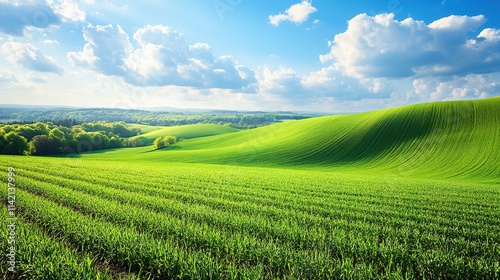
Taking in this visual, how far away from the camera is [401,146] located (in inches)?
2184

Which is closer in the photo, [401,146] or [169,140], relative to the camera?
[401,146]

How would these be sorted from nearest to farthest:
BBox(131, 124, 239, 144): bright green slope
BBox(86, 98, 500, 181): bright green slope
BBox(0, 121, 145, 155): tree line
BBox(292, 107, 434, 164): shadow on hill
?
1. BBox(86, 98, 500, 181): bright green slope
2. BBox(292, 107, 434, 164): shadow on hill
3. BBox(0, 121, 145, 155): tree line
4. BBox(131, 124, 239, 144): bright green slope

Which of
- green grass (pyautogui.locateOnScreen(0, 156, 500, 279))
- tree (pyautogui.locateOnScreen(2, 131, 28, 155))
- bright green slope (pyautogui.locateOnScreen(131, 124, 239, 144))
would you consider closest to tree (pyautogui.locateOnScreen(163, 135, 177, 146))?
bright green slope (pyautogui.locateOnScreen(131, 124, 239, 144))

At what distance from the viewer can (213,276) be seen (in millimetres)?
5855

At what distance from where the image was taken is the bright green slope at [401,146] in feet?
153

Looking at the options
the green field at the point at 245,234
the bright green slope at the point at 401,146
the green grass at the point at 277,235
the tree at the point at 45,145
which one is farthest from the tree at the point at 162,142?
the green grass at the point at 277,235

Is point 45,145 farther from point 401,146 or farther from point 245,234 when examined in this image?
point 401,146

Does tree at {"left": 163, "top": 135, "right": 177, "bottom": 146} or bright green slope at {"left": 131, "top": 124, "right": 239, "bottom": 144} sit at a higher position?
bright green slope at {"left": 131, "top": 124, "right": 239, "bottom": 144}

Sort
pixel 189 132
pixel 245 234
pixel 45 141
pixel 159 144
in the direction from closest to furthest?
pixel 245 234 < pixel 45 141 < pixel 159 144 < pixel 189 132

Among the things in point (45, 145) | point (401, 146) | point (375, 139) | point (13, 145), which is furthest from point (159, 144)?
point (401, 146)

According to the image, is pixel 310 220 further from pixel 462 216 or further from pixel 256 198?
pixel 462 216

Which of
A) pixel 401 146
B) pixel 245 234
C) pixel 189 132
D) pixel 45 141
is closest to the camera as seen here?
pixel 245 234

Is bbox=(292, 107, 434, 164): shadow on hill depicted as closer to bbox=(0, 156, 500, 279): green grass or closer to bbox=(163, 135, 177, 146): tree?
bbox=(0, 156, 500, 279): green grass

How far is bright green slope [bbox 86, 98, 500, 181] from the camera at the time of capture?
4653 centimetres
